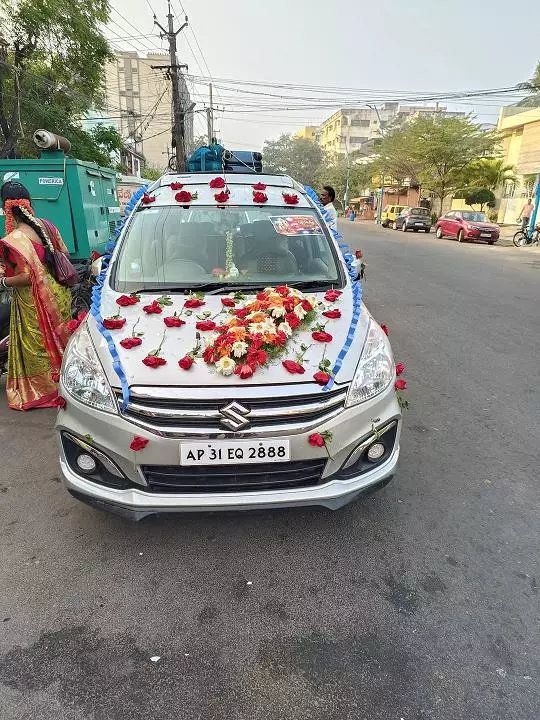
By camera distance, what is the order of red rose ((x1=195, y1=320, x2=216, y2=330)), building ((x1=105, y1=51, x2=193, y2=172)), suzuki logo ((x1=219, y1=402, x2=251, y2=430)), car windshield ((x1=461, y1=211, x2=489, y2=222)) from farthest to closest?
building ((x1=105, y1=51, x2=193, y2=172))
car windshield ((x1=461, y1=211, x2=489, y2=222))
red rose ((x1=195, y1=320, x2=216, y2=330))
suzuki logo ((x1=219, y1=402, x2=251, y2=430))

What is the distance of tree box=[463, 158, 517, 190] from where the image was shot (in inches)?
1178

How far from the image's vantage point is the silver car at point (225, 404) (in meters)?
2.22

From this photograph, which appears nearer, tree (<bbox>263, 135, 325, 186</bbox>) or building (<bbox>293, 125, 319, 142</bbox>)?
tree (<bbox>263, 135, 325, 186</bbox>)

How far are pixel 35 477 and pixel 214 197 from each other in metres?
2.40

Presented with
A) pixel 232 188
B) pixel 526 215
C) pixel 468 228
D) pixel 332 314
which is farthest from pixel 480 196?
pixel 332 314

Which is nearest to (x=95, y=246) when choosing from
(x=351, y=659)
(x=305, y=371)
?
(x=305, y=371)

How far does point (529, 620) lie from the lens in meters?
2.16

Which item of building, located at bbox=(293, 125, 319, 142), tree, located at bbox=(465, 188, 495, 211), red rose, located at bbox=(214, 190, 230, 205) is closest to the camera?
red rose, located at bbox=(214, 190, 230, 205)

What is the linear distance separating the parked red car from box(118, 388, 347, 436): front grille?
22.2 metres

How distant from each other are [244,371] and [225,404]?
0.18 m

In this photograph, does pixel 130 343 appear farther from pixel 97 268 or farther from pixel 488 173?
pixel 488 173

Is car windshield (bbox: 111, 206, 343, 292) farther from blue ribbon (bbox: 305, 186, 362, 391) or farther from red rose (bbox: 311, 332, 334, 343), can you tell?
red rose (bbox: 311, 332, 334, 343)

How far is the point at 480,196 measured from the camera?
31516mm

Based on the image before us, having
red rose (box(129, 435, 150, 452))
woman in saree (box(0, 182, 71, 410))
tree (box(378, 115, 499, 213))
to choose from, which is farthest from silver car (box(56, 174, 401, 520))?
tree (box(378, 115, 499, 213))
